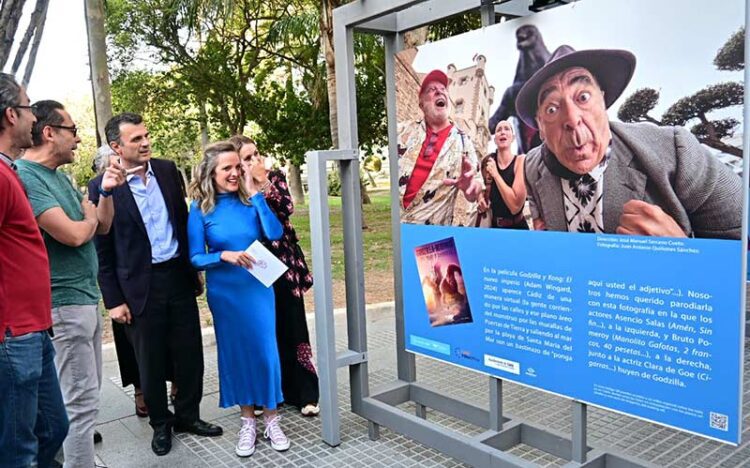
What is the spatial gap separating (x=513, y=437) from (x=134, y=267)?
2.32 meters

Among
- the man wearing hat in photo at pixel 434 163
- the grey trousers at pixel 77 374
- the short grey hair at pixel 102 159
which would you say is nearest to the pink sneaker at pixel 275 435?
the grey trousers at pixel 77 374

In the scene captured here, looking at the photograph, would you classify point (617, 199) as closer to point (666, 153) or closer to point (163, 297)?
point (666, 153)

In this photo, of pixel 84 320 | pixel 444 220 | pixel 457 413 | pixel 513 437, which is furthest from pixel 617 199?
pixel 84 320

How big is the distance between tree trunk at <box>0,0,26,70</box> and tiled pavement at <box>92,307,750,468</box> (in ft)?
8.36

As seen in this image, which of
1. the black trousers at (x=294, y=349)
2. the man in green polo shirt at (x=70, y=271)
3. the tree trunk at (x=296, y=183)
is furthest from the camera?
the tree trunk at (x=296, y=183)

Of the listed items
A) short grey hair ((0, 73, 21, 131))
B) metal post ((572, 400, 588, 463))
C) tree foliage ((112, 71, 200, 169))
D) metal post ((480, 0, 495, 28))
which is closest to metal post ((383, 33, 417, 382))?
metal post ((480, 0, 495, 28))

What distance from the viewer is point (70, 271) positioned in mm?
3145

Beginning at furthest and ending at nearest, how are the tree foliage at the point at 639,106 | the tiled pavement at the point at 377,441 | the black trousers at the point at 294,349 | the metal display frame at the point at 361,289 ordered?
the black trousers at the point at 294,349 < the tiled pavement at the point at 377,441 < the metal display frame at the point at 361,289 < the tree foliage at the point at 639,106

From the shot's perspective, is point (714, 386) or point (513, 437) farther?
point (513, 437)

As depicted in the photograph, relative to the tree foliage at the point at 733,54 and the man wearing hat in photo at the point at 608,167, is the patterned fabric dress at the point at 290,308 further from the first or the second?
the tree foliage at the point at 733,54

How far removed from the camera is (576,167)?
2.68m

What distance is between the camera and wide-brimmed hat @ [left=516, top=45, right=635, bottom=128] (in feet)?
8.07

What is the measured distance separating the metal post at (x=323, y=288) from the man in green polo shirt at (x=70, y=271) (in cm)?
102

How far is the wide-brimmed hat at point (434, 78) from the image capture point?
3262mm
